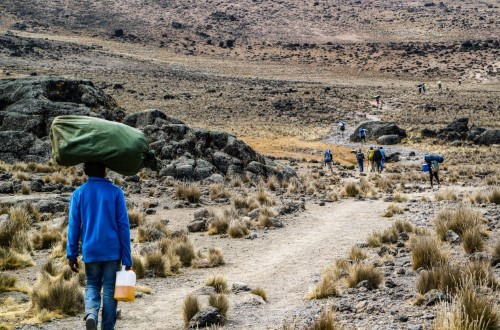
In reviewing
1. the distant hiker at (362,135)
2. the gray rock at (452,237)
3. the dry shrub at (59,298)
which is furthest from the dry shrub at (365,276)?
the distant hiker at (362,135)

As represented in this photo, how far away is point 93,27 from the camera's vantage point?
107375mm

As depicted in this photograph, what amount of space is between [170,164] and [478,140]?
34.0 meters

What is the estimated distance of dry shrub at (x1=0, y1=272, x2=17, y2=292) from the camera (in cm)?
791

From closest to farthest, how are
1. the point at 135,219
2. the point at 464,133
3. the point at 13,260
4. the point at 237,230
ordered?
1. the point at 13,260
2. the point at 237,230
3. the point at 135,219
4. the point at 464,133

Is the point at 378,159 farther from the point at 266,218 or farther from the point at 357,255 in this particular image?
the point at 357,255

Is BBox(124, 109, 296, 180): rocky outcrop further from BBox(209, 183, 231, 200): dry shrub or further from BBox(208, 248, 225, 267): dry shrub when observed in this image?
BBox(208, 248, 225, 267): dry shrub

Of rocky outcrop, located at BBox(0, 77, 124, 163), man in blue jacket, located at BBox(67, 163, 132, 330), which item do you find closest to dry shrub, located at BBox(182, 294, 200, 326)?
man in blue jacket, located at BBox(67, 163, 132, 330)

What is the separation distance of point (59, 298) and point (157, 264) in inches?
102

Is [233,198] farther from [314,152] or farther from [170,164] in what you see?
[314,152]

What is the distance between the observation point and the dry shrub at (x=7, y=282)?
7911 mm

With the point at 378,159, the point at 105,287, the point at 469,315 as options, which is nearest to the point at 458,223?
the point at 469,315

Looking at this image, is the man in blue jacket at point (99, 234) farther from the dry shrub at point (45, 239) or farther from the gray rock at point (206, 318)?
the dry shrub at point (45, 239)

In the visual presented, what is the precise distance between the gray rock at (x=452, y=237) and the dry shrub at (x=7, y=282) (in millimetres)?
8514

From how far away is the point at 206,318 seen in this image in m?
6.25
